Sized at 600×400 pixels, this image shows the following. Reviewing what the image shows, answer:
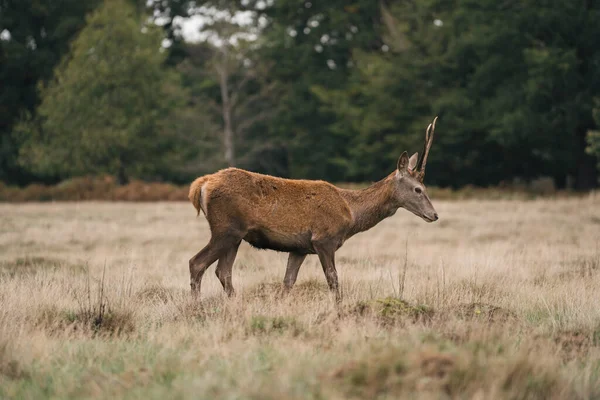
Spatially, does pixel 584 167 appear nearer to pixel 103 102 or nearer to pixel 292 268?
pixel 103 102

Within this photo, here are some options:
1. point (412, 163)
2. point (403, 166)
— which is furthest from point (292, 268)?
point (412, 163)

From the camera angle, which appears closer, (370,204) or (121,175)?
(370,204)

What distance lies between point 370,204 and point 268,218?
1502 mm

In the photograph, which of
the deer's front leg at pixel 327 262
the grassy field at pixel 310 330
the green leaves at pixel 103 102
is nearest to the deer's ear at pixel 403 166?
the grassy field at pixel 310 330

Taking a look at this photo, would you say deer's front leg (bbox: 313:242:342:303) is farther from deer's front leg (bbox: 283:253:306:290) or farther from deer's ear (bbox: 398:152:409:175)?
deer's ear (bbox: 398:152:409:175)

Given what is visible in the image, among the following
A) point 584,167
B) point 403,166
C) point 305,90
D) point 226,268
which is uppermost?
point 305,90

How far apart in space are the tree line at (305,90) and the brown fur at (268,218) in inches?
703

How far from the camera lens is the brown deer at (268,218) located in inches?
317

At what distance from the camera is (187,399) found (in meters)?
4.34

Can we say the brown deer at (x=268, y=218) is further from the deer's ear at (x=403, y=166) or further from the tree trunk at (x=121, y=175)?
the tree trunk at (x=121, y=175)

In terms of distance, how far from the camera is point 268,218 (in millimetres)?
8102

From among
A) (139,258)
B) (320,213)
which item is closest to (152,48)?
(139,258)

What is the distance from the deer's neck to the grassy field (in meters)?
0.76

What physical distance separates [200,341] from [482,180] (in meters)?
37.0
